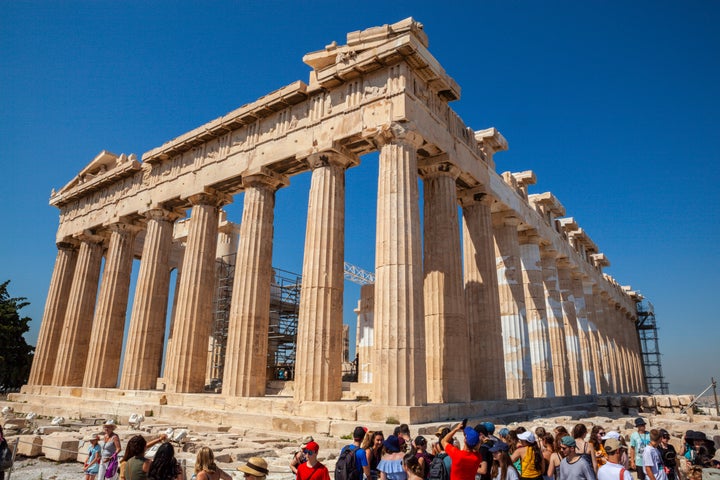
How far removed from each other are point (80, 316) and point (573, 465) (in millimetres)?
27918

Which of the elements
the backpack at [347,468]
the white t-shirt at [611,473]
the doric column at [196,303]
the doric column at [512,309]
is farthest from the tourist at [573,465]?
the doric column at [196,303]

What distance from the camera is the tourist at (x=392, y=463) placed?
5.47 metres

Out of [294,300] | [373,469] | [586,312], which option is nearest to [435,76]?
[373,469]

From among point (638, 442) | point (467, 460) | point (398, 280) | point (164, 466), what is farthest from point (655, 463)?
point (398, 280)

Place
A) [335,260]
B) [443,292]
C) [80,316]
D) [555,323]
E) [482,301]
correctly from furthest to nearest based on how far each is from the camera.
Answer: [80,316] < [555,323] < [482,301] < [443,292] < [335,260]

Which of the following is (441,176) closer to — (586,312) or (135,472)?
(135,472)

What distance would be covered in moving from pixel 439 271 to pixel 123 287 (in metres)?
17.3

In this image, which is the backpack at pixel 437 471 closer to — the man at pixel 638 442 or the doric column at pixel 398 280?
the man at pixel 638 442

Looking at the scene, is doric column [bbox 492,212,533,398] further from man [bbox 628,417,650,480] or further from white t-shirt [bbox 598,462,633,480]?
white t-shirt [bbox 598,462,633,480]

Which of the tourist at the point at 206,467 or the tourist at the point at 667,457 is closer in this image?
the tourist at the point at 206,467

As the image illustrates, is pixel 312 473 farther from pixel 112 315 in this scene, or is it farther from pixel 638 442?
pixel 112 315

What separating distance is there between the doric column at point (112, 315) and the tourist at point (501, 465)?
2262cm

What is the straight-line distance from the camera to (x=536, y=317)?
24.1m

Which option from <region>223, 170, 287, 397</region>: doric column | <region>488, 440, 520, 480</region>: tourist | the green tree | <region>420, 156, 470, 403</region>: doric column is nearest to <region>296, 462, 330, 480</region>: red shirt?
<region>488, 440, 520, 480</region>: tourist
